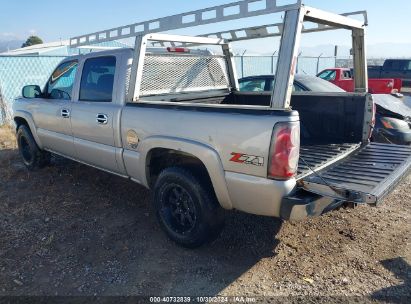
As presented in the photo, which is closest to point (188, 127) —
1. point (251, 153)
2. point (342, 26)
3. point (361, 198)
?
point (251, 153)

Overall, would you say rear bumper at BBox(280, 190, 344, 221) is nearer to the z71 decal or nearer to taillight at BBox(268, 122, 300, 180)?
taillight at BBox(268, 122, 300, 180)

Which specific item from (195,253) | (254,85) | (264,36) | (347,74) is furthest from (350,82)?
(195,253)

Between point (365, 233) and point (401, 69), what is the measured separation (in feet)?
59.1

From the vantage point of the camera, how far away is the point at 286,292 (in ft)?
9.66

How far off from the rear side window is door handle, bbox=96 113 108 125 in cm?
18

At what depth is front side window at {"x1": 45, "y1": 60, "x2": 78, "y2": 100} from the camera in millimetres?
4823

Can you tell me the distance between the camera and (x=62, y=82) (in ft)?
16.8

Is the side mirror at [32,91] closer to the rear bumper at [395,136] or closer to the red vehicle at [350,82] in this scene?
the rear bumper at [395,136]

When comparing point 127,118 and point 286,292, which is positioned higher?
point 127,118

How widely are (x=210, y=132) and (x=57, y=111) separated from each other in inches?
112

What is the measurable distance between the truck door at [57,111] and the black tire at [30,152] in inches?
15.4

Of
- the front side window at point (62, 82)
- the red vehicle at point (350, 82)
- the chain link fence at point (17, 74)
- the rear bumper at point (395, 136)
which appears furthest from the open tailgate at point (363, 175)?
the chain link fence at point (17, 74)

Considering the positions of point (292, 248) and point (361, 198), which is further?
point (292, 248)

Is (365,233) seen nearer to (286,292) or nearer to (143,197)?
(286,292)
